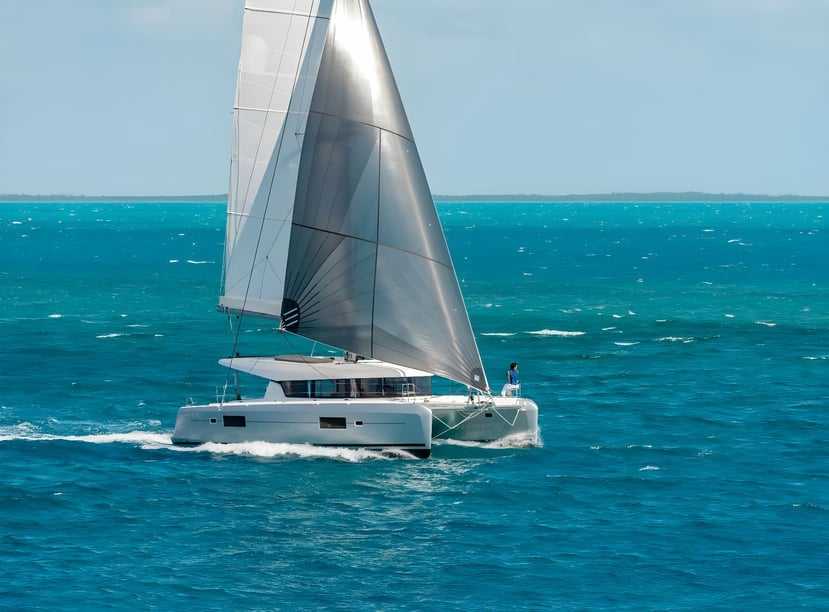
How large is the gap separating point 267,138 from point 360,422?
11.9 metres

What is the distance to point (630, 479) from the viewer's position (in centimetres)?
4869

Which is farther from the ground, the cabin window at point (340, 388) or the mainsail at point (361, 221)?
the mainsail at point (361, 221)

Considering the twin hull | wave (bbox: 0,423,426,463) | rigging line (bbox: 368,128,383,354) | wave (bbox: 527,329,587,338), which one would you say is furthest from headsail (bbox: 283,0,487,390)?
wave (bbox: 527,329,587,338)

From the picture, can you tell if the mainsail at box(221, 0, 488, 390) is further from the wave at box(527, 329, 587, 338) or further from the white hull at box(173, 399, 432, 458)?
the wave at box(527, 329, 587, 338)

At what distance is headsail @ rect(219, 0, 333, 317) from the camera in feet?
167

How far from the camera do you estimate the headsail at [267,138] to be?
5091 centimetres

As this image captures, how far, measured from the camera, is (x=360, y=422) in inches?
1973

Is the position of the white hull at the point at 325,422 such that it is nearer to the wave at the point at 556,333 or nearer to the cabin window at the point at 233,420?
the cabin window at the point at 233,420

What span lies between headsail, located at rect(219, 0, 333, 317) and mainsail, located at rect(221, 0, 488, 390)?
0.12 m

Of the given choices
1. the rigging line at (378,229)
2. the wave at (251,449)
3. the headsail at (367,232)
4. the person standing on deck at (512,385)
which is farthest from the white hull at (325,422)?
the person standing on deck at (512,385)

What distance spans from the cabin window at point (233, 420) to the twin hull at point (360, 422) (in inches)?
1.5

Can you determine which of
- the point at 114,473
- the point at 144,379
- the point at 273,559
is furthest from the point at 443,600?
the point at 144,379

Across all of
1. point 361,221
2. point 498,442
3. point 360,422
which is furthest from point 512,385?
point 361,221

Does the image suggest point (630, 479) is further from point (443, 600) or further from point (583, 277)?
point (583, 277)
